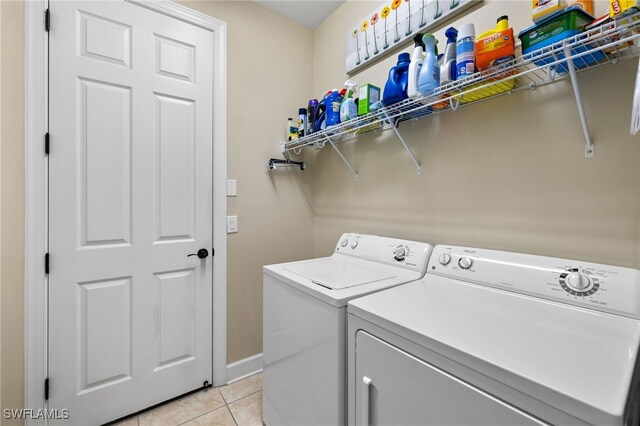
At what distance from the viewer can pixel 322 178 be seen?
2.37 meters

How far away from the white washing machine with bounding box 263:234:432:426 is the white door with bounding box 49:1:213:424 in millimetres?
714

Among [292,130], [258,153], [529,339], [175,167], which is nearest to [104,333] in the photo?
[175,167]

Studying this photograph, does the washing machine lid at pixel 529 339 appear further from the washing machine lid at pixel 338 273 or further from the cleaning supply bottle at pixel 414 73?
the cleaning supply bottle at pixel 414 73

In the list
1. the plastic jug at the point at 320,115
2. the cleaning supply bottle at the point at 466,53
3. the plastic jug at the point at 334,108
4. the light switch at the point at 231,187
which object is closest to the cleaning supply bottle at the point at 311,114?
the plastic jug at the point at 320,115

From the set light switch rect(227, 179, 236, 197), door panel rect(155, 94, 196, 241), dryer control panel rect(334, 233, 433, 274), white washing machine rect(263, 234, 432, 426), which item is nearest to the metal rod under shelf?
light switch rect(227, 179, 236, 197)

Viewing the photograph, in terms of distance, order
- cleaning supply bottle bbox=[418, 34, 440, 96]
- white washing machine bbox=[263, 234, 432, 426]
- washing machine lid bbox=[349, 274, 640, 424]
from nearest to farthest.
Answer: washing machine lid bbox=[349, 274, 640, 424] < white washing machine bbox=[263, 234, 432, 426] < cleaning supply bottle bbox=[418, 34, 440, 96]

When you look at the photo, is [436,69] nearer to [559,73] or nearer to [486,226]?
[559,73]

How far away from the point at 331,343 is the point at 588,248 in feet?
Answer: 3.32

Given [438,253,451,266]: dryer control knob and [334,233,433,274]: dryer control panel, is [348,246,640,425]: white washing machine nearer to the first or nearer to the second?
[438,253,451,266]: dryer control knob

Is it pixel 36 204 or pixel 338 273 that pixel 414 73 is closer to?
pixel 338 273

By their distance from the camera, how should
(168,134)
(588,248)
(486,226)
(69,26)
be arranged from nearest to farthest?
1. (588,248)
2. (486,226)
3. (69,26)
4. (168,134)

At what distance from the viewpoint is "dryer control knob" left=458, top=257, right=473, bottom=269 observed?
4.02 feet

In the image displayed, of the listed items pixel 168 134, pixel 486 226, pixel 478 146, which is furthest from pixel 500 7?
pixel 168 134

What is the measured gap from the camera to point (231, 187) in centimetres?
205
